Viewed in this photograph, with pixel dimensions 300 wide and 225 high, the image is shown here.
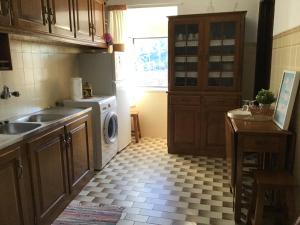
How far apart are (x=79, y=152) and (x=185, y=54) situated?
2.02 metres

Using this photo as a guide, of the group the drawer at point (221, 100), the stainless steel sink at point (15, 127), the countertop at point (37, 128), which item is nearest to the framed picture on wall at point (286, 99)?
the drawer at point (221, 100)

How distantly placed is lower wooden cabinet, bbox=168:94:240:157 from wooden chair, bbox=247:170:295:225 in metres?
1.76

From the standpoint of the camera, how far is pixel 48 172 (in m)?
2.23

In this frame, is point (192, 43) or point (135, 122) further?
point (135, 122)

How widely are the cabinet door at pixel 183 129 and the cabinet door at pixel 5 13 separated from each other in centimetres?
244

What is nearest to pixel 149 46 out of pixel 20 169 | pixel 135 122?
pixel 135 122

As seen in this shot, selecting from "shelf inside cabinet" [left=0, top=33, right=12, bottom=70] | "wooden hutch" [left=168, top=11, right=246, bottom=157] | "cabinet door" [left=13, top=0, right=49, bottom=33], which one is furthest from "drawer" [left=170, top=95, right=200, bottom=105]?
"shelf inside cabinet" [left=0, top=33, right=12, bottom=70]

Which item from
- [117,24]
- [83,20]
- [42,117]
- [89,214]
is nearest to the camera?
[89,214]

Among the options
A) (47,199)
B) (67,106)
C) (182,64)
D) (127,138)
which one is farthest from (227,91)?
(47,199)

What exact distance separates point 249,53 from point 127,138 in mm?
2310

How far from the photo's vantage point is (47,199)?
223cm

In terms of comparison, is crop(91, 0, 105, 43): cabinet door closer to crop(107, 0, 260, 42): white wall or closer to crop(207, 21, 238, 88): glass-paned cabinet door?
crop(107, 0, 260, 42): white wall

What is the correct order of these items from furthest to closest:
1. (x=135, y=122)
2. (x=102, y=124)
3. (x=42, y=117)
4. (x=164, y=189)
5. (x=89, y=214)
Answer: (x=135, y=122) < (x=102, y=124) < (x=164, y=189) < (x=42, y=117) < (x=89, y=214)

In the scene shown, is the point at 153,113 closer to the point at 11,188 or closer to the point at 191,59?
the point at 191,59
